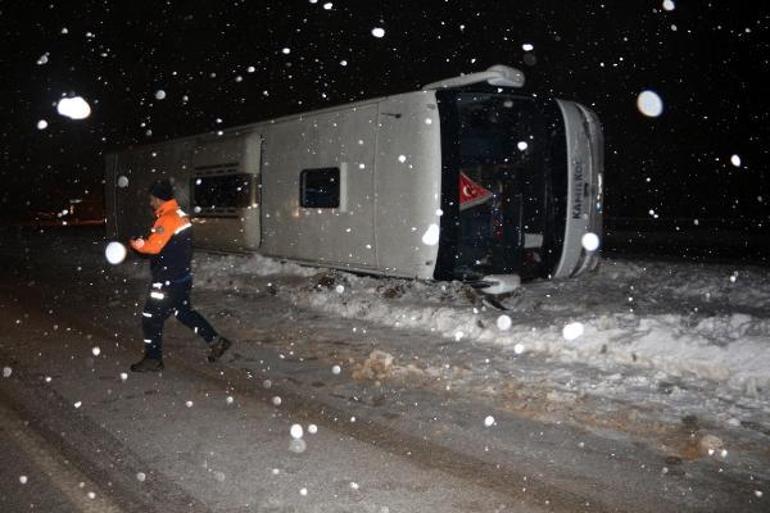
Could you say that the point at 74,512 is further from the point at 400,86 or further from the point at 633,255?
the point at 400,86

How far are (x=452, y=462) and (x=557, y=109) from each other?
6.02 metres

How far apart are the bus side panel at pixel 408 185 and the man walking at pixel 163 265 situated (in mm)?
3034

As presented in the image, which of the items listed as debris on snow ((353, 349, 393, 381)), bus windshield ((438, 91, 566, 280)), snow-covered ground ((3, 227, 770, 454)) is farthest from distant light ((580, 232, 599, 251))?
debris on snow ((353, 349, 393, 381))

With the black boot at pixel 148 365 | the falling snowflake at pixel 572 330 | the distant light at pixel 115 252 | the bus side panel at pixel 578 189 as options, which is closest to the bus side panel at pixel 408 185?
the falling snowflake at pixel 572 330

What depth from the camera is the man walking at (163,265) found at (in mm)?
5730

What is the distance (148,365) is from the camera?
19.6 ft

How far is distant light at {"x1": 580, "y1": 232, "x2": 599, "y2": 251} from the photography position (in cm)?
874

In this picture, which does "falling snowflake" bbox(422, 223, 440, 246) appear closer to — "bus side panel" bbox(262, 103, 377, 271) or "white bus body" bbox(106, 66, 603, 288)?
"white bus body" bbox(106, 66, 603, 288)

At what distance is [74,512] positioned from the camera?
133 inches

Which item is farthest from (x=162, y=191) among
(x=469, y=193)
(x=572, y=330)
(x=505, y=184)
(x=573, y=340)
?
(x=505, y=184)

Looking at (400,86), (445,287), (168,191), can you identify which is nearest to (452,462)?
(168,191)

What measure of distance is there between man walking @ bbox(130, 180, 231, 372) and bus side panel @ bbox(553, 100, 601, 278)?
5213 mm

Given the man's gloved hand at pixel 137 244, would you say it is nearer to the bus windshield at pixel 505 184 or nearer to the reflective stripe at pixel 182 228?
the reflective stripe at pixel 182 228

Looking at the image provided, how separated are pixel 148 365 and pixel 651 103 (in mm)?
34292
